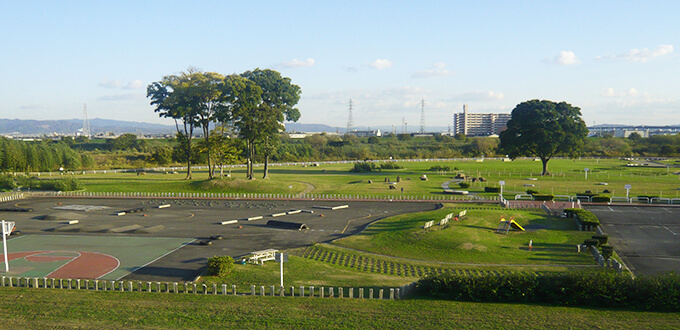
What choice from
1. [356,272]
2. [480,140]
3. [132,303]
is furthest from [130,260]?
[480,140]

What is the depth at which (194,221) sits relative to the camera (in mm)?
50688

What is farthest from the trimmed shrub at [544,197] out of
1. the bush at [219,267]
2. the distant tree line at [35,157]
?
the distant tree line at [35,157]

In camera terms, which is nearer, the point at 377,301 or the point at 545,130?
the point at 377,301

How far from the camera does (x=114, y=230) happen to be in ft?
149

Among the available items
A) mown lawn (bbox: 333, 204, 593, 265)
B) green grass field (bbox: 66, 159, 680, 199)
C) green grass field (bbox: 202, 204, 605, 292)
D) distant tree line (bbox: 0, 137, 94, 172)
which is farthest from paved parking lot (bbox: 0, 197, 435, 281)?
distant tree line (bbox: 0, 137, 94, 172)

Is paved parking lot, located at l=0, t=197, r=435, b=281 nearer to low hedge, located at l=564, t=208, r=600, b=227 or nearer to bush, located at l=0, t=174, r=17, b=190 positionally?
bush, located at l=0, t=174, r=17, b=190

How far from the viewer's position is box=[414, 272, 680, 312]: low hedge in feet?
70.4

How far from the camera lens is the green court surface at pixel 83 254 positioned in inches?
1233

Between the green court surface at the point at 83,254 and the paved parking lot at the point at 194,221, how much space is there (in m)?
1.45

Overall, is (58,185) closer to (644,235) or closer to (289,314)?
(289,314)

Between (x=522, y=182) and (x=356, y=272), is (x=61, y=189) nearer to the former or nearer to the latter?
(x=356, y=272)

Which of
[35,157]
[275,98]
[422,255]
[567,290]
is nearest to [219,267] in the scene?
[422,255]

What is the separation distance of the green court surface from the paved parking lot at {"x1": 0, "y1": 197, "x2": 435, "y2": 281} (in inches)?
57.2

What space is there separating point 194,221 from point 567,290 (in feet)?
129
